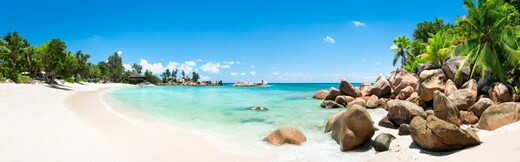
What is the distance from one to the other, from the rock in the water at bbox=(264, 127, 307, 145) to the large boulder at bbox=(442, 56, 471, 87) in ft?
37.7

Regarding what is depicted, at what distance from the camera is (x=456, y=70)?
57.6ft

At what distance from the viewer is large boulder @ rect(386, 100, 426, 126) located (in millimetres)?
11242

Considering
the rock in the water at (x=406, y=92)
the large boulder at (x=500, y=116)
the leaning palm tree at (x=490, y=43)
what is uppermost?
the leaning palm tree at (x=490, y=43)

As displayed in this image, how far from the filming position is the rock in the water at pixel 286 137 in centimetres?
935

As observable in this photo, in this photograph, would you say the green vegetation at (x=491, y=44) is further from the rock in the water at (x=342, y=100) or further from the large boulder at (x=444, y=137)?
the large boulder at (x=444, y=137)

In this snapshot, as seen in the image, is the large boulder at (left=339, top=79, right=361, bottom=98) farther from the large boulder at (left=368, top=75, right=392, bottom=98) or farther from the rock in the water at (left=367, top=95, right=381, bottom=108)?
the rock in the water at (left=367, top=95, right=381, bottom=108)

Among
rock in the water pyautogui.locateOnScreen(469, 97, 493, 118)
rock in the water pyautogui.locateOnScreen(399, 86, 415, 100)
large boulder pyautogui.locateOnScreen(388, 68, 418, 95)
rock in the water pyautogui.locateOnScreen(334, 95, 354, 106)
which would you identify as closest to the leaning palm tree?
rock in the water pyautogui.locateOnScreen(469, 97, 493, 118)

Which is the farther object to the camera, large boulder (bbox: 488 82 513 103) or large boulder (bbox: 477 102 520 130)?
large boulder (bbox: 488 82 513 103)

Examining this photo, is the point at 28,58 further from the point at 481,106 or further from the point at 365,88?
the point at 481,106

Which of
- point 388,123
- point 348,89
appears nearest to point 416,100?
point 348,89

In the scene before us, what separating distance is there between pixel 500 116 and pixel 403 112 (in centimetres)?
292

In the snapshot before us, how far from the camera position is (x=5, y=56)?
38.9 metres

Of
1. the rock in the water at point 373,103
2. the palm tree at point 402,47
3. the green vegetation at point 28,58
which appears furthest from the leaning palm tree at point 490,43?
the green vegetation at point 28,58

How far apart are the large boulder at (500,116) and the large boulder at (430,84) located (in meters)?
7.05
